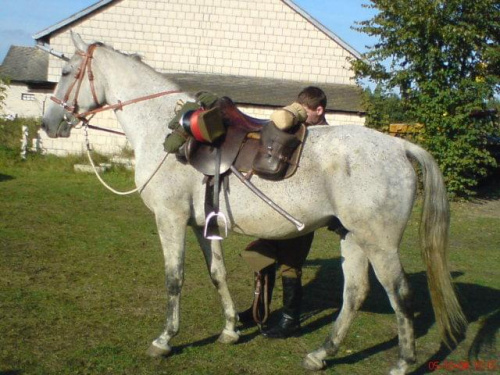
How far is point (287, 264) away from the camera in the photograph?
5934mm

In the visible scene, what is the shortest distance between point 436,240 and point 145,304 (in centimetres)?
300

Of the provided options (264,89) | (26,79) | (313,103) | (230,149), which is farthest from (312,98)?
(26,79)

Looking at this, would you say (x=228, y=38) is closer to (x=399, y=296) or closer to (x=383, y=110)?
(x=383, y=110)

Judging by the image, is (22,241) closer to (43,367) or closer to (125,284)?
(125,284)

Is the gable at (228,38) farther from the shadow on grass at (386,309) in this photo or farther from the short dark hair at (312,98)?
the short dark hair at (312,98)

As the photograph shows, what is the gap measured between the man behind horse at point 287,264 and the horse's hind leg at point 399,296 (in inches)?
49.0

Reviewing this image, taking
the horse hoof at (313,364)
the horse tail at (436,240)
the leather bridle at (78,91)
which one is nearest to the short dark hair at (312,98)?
the horse tail at (436,240)

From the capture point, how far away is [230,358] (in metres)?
5.12

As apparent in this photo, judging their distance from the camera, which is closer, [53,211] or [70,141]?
[53,211]

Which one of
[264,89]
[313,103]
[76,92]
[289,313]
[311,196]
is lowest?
[289,313]

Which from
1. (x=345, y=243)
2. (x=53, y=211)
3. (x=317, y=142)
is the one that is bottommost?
(x=53, y=211)

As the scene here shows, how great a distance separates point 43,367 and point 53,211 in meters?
6.83

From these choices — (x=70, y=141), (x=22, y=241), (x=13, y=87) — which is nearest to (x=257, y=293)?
(x=22, y=241)

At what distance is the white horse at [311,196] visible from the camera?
4648mm
